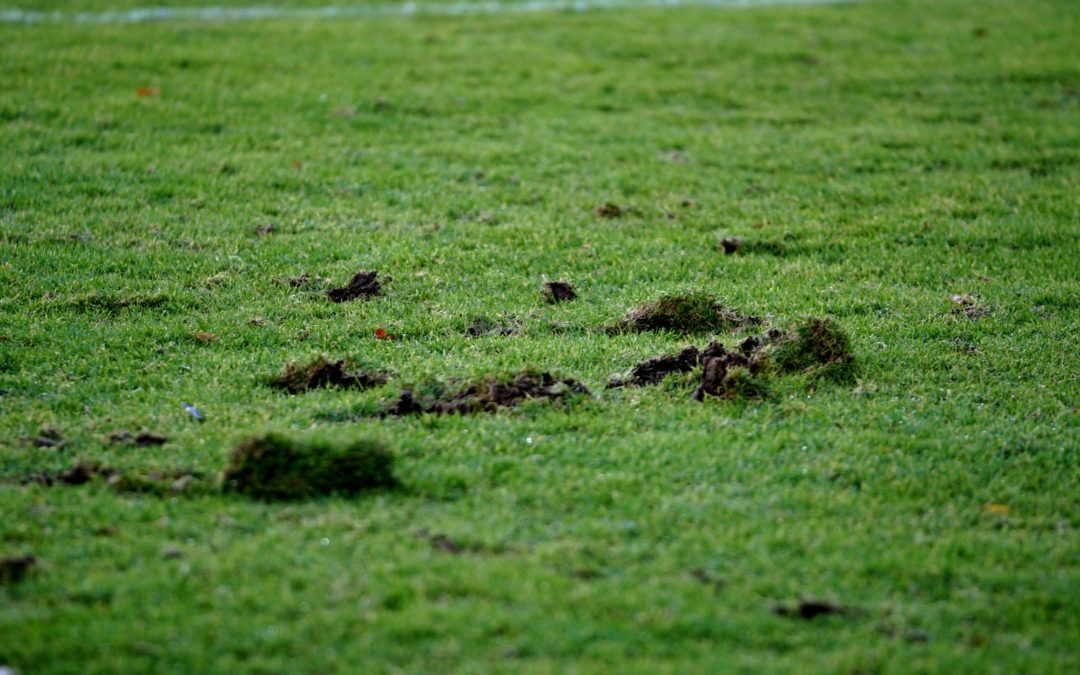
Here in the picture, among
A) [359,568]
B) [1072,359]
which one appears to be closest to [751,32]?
[1072,359]

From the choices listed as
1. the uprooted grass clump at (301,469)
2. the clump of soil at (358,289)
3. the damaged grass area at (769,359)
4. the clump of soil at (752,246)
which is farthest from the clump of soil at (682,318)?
the uprooted grass clump at (301,469)

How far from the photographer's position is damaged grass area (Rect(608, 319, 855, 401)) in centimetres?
632

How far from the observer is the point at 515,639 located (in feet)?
13.4

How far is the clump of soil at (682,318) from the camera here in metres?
7.10

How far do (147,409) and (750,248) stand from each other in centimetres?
478

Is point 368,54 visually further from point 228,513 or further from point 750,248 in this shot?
point 228,513

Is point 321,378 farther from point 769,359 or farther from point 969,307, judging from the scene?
point 969,307

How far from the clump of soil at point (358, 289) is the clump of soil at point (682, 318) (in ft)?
5.53

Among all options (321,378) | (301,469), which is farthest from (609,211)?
(301,469)

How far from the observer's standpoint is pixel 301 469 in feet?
16.8

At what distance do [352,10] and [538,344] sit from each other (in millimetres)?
10536

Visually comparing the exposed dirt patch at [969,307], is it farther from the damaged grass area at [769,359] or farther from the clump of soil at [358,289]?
the clump of soil at [358,289]

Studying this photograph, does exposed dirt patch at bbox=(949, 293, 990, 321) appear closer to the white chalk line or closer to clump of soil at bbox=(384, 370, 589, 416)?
clump of soil at bbox=(384, 370, 589, 416)

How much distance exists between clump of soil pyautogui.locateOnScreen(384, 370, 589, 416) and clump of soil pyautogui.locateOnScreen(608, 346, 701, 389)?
0.38 meters
